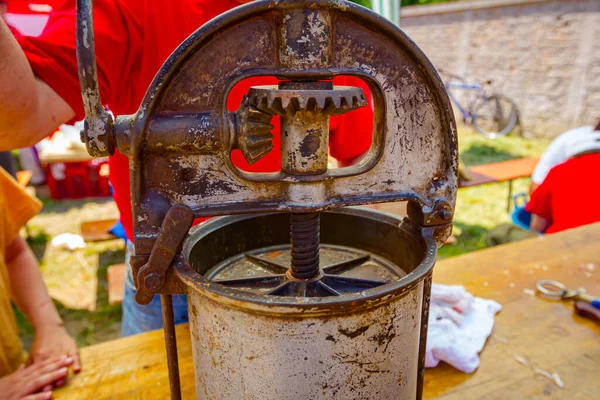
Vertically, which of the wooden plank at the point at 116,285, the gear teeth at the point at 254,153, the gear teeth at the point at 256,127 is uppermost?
the gear teeth at the point at 256,127

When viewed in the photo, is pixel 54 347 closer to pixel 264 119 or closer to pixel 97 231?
pixel 264 119

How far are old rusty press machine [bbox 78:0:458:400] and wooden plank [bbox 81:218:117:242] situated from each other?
3.40 metres

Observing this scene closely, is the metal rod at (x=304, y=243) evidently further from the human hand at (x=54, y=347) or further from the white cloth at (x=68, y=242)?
the white cloth at (x=68, y=242)

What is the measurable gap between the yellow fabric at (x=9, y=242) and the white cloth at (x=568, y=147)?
11.2 ft

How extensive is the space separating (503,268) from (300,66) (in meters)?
1.54

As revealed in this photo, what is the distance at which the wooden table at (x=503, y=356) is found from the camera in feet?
4.36

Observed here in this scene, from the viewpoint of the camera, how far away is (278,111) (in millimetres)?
820

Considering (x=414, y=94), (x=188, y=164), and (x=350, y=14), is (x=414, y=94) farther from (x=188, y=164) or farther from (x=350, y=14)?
(x=188, y=164)

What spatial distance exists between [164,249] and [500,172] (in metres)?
5.11

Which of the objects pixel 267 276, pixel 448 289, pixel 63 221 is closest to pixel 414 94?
pixel 267 276

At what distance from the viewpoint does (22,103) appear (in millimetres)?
1111

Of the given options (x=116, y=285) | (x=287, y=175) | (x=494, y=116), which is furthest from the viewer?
(x=494, y=116)

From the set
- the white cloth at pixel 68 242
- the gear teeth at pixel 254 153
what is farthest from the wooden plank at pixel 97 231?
the gear teeth at pixel 254 153

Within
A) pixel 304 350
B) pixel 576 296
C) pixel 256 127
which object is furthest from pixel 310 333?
pixel 576 296
